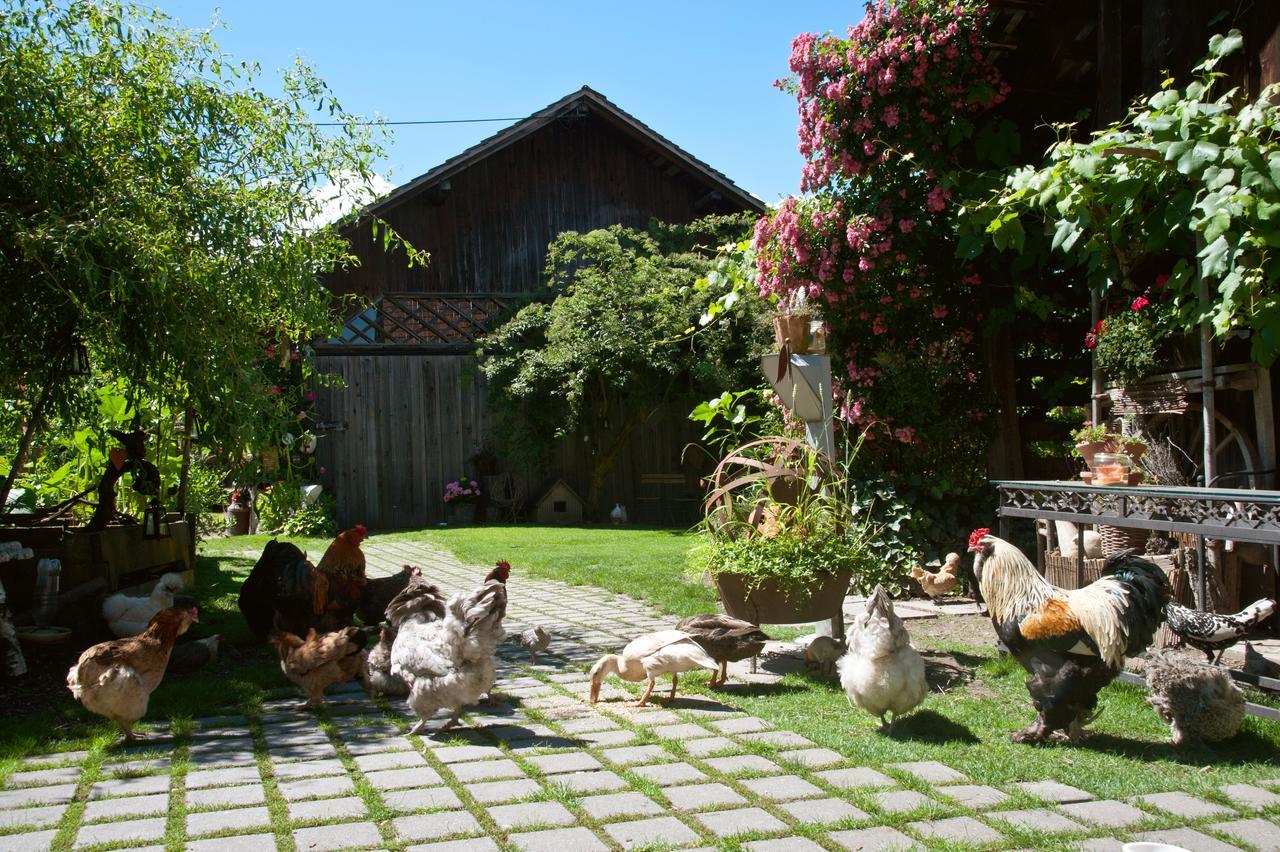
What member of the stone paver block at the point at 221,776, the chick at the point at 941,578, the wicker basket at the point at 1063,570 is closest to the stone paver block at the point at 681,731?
the stone paver block at the point at 221,776

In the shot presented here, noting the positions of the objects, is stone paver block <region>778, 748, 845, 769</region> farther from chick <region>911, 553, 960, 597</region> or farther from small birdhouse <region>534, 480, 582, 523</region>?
→ small birdhouse <region>534, 480, 582, 523</region>

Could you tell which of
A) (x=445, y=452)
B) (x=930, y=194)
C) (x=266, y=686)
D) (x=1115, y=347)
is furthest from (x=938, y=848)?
(x=445, y=452)

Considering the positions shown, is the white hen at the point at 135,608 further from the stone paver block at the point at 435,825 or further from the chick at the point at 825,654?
the chick at the point at 825,654

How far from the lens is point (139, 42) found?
21.1ft

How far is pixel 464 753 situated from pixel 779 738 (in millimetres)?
1465

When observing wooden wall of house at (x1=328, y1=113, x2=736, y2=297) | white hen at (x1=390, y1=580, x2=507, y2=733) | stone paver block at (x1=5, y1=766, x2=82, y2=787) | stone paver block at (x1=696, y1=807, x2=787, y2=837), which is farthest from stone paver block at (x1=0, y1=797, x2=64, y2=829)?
wooden wall of house at (x1=328, y1=113, x2=736, y2=297)

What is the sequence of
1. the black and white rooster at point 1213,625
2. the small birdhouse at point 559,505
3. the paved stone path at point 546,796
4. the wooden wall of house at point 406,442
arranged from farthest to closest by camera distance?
the small birdhouse at point 559,505 → the wooden wall of house at point 406,442 → the black and white rooster at point 1213,625 → the paved stone path at point 546,796

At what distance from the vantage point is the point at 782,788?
12.8 feet

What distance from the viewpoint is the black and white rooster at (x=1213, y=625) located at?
5.02 meters

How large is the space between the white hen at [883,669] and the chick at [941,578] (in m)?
3.59

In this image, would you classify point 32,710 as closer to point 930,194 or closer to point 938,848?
point 938,848

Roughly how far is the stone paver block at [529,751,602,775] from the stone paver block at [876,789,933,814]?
3.97 feet

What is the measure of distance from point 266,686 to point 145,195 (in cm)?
302

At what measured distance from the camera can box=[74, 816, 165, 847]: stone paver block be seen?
11.3 feet
